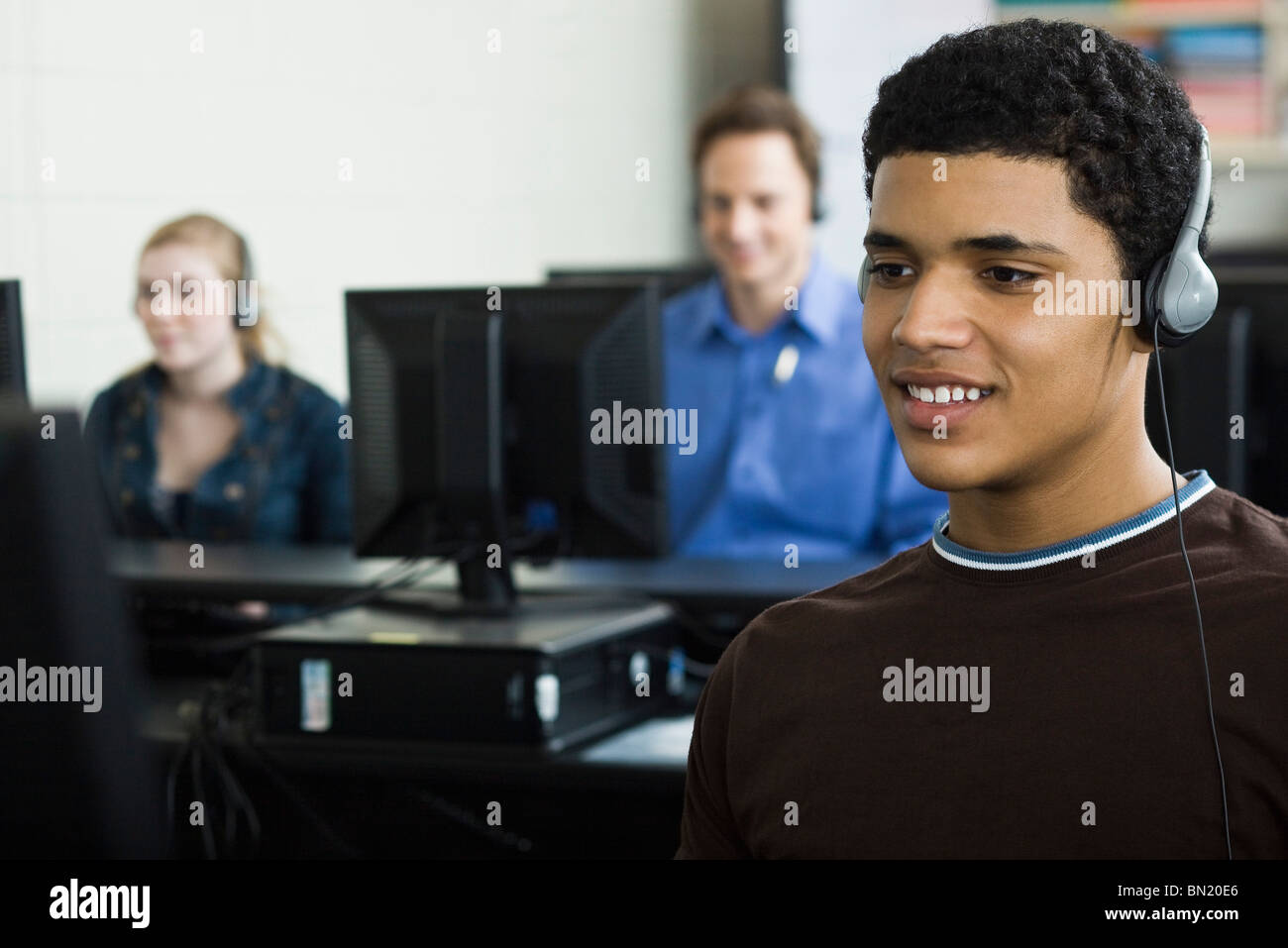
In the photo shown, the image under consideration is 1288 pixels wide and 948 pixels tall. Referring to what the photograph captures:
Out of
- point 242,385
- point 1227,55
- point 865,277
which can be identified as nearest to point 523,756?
point 865,277

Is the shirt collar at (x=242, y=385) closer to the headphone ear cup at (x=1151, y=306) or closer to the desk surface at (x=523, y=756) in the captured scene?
the desk surface at (x=523, y=756)

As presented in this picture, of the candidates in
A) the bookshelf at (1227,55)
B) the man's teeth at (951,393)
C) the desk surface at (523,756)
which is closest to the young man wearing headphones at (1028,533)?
the man's teeth at (951,393)

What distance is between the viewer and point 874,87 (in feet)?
4.15

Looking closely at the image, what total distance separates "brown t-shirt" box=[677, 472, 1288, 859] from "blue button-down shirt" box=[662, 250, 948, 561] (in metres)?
1.76

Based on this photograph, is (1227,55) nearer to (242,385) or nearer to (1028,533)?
(242,385)

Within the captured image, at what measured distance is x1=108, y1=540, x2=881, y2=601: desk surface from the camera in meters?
2.29

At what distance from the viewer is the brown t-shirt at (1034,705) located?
1.02 m

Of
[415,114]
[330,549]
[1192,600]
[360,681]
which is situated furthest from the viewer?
[415,114]

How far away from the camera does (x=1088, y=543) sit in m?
1.12

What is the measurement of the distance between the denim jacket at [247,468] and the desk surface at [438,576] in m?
0.42

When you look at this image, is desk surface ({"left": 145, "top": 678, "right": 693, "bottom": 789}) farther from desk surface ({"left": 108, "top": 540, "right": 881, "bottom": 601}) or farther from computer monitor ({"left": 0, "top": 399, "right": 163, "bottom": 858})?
computer monitor ({"left": 0, "top": 399, "right": 163, "bottom": 858})
